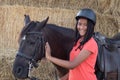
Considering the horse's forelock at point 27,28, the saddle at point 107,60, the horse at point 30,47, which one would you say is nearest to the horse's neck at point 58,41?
the horse at point 30,47

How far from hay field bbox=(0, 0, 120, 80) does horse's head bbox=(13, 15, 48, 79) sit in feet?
8.82

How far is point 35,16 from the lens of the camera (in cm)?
687

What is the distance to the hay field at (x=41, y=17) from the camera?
6438 mm

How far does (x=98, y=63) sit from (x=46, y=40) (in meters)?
0.63

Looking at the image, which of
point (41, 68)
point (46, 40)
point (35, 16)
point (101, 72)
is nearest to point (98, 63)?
point (101, 72)

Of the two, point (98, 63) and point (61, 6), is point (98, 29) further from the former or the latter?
point (98, 63)

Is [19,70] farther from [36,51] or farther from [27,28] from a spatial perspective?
[27,28]

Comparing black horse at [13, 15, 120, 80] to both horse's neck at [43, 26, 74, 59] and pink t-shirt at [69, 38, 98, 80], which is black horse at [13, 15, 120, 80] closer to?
horse's neck at [43, 26, 74, 59]

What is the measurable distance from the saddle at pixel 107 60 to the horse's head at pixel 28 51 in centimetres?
68

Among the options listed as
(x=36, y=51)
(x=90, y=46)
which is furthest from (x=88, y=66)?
(x=36, y=51)

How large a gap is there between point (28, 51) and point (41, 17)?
3.25m

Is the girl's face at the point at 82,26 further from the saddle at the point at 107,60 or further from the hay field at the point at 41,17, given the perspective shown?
the hay field at the point at 41,17

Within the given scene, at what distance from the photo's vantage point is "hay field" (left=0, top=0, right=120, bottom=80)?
253 inches

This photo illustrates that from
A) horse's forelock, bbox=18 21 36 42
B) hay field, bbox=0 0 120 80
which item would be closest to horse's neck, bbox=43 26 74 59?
horse's forelock, bbox=18 21 36 42
